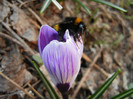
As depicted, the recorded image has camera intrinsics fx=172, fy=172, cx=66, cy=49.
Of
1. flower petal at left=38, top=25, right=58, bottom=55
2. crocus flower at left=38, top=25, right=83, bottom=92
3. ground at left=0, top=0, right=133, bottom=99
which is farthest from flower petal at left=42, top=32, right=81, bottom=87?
ground at left=0, top=0, right=133, bottom=99

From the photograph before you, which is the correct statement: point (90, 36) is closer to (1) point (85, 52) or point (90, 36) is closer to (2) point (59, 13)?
(1) point (85, 52)

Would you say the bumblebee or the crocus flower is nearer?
the crocus flower

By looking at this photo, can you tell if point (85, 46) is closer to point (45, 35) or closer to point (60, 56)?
point (45, 35)

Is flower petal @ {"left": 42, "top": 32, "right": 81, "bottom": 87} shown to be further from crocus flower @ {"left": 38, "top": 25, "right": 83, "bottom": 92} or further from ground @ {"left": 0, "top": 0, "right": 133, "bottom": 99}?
ground @ {"left": 0, "top": 0, "right": 133, "bottom": 99}

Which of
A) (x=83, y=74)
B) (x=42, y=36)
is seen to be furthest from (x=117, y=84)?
(x=42, y=36)

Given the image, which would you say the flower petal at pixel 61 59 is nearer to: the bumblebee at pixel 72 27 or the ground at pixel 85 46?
the bumblebee at pixel 72 27
